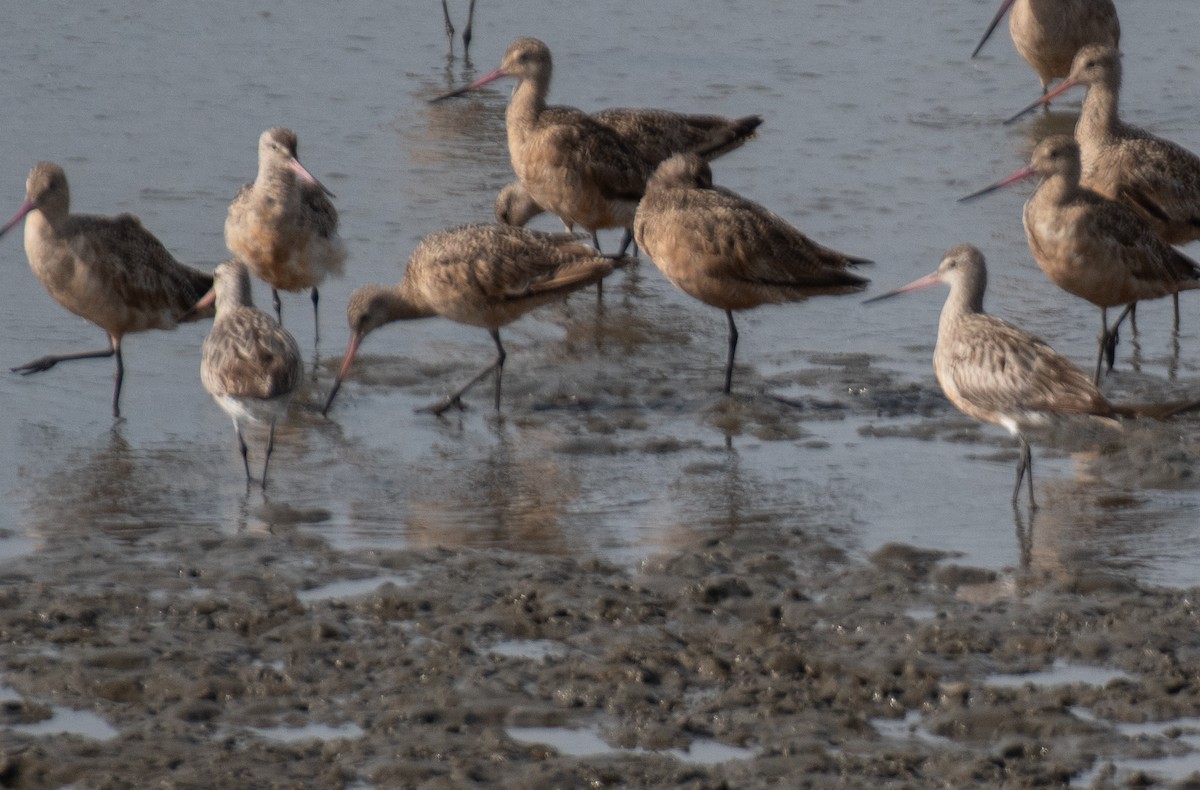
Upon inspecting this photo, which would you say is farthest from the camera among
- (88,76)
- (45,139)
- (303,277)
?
(88,76)

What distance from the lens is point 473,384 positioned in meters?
8.20

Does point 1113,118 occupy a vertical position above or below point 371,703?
above

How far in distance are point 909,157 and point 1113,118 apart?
8.31 ft

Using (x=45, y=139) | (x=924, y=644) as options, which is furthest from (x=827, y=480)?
(x=45, y=139)

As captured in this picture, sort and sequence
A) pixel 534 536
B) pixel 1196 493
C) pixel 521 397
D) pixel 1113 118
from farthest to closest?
pixel 1113 118 < pixel 521 397 < pixel 1196 493 < pixel 534 536

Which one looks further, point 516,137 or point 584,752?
point 516,137

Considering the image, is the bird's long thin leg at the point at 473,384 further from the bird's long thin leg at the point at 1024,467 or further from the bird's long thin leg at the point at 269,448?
the bird's long thin leg at the point at 1024,467

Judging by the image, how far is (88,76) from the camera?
44.4 ft

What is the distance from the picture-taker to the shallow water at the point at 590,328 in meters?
6.73

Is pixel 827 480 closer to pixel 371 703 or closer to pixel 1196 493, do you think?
pixel 1196 493

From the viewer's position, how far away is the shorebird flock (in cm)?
700

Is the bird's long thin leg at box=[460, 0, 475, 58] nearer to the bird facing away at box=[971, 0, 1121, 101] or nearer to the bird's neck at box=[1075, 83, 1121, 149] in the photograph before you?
the bird facing away at box=[971, 0, 1121, 101]

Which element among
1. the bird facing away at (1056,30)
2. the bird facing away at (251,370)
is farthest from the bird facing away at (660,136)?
the bird facing away at (1056,30)

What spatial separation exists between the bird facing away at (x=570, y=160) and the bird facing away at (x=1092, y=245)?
2.28 m
